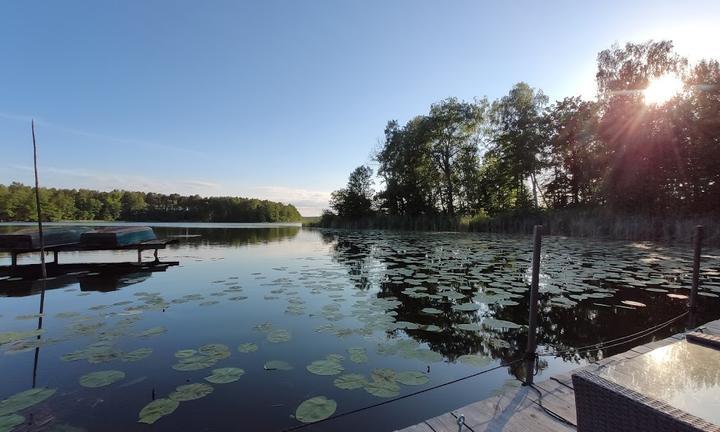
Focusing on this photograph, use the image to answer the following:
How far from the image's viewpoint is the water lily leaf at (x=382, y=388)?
2.84 m

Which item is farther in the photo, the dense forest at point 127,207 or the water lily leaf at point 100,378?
the dense forest at point 127,207

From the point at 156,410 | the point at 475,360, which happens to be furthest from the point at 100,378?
the point at 475,360

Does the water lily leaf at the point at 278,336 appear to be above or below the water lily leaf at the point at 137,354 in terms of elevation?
below

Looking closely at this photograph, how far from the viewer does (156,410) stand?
255 centimetres

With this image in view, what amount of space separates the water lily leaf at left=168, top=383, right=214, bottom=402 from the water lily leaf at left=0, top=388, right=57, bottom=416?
1.03m

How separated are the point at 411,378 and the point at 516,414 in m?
1.13

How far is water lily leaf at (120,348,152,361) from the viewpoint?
350 cm

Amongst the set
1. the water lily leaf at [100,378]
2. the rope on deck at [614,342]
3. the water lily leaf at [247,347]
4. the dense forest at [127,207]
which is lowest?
the rope on deck at [614,342]

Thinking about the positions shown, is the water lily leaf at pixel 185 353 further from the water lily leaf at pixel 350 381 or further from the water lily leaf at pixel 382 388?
the water lily leaf at pixel 382 388

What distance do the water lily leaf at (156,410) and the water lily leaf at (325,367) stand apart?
117cm

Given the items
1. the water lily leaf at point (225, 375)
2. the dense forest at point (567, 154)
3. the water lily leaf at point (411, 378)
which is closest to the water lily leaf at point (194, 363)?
the water lily leaf at point (225, 375)

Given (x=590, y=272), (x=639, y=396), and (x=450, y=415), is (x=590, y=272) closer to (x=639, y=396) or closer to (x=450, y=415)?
(x=450, y=415)

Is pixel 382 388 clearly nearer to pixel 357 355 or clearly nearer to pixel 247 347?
pixel 357 355

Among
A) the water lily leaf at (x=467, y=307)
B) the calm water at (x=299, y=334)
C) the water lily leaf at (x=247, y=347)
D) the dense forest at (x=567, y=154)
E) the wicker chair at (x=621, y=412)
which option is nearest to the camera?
the wicker chair at (x=621, y=412)
